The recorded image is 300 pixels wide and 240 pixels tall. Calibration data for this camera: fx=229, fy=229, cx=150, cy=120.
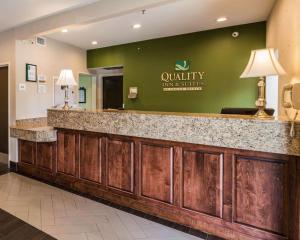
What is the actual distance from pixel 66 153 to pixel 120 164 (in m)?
1.01

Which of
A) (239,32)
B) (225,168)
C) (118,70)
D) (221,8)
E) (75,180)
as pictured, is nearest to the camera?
(225,168)

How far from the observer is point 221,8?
346cm

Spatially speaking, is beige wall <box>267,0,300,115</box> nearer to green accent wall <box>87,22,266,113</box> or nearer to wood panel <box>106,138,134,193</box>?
green accent wall <box>87,22,266,113</box>

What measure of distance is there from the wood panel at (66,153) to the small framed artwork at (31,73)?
5.67 ft

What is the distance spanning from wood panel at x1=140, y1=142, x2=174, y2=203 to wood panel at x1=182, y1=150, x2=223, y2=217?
6.5 inches

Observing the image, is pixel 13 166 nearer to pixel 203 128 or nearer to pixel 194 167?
pixel 194 167

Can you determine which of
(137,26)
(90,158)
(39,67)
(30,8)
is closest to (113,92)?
(39,67)

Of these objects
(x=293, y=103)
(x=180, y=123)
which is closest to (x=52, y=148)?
(x=180, y=123)

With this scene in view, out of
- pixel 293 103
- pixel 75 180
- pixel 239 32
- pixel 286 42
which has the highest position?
pixel 239 32

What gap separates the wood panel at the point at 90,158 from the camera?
2.96m

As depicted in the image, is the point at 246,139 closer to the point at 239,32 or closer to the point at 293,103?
the point at 293,103

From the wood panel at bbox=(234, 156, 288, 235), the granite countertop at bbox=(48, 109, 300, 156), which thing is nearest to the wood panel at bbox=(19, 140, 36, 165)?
the granite countertop at bbox=(48, 109, 300, 156)

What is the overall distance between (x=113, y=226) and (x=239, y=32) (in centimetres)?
390

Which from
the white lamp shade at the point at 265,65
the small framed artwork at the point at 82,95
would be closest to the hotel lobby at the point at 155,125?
the white lamp shade at the point at 265,65
